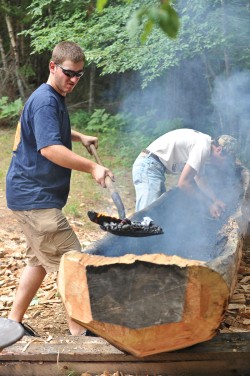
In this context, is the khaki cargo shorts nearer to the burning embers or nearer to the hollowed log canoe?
the burning embers

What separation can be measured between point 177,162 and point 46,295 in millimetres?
2124

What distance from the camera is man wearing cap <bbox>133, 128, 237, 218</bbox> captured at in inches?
225

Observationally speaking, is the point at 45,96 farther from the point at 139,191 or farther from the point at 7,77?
the point at 7,77

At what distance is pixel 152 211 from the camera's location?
5277mm

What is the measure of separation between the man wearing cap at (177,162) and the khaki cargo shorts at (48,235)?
1906mm

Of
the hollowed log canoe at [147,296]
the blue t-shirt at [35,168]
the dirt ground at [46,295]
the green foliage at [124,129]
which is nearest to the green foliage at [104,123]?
the green foliage at [124,129]

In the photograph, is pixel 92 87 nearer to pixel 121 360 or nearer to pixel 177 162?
pixel 177 162

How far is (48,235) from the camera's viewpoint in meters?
3.99

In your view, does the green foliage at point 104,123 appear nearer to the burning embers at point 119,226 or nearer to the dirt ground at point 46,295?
the dirt ground at point 46,295

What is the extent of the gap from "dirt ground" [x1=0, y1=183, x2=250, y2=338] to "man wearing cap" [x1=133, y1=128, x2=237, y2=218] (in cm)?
106

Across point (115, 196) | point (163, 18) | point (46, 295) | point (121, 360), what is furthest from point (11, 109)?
point (163, 18)

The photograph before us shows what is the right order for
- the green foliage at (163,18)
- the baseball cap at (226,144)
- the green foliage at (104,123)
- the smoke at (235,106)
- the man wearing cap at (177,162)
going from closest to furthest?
the green foliage at (163,18) < the man wearing cap at (177,162) < the baseball cap at (226,144) < the smoke at (235,106) < the green foliage at (104,123)

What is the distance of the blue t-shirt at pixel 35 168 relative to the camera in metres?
3.88

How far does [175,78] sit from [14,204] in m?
8.01
